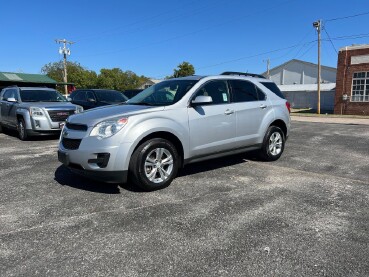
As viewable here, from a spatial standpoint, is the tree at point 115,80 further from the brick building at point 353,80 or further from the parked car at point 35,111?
the parked car at point 35,111

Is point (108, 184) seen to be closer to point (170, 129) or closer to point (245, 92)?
point (170, 129)

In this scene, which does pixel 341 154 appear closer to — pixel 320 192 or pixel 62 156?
pixel 320 192

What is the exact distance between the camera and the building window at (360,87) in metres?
26.1

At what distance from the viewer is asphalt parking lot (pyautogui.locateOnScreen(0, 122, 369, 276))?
2898 millimetres

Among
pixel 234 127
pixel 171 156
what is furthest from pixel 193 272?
pixel 234 127

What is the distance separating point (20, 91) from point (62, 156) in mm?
7125

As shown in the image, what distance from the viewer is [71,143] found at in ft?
15.9

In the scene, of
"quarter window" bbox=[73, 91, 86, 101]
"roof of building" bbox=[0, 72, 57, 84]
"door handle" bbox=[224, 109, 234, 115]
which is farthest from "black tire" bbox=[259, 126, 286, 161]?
"roof of building" bbox=[0, 72, 57, 84]

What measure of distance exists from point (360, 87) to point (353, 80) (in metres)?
0.79

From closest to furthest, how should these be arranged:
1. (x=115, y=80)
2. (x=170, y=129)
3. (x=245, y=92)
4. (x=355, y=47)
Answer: (x=170, y=129)
(x=245, y=92)
(x=355, y=47)
(x=115, y=80)

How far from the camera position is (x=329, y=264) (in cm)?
290

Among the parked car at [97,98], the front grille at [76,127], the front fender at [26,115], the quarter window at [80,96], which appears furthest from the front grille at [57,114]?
the front grille at [76,127]

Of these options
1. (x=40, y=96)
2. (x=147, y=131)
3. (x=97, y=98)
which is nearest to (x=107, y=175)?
(x=147, y=131)

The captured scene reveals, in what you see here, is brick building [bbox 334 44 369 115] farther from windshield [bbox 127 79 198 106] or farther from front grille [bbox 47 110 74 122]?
windshield [bbox 127 79 198 106]
